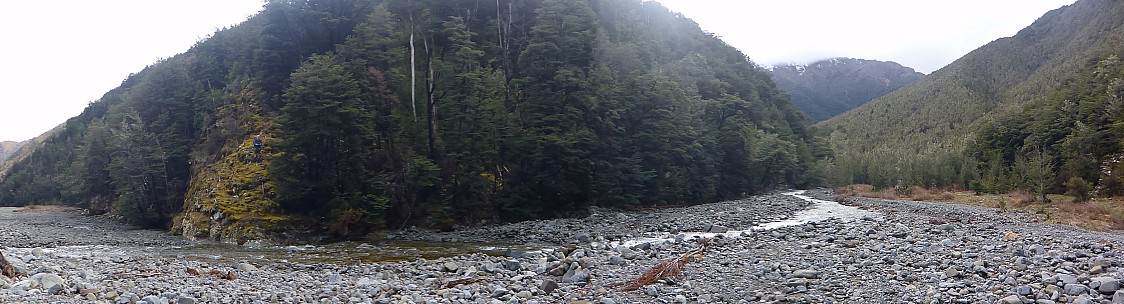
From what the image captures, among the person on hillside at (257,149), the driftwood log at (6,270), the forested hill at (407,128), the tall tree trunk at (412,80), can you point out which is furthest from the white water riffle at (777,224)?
the person on hillside at (257,149)

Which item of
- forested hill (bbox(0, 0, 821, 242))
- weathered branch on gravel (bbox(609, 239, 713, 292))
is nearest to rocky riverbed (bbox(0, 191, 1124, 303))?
weathered branch on gravel (bbox(609, 239, 713, 292))

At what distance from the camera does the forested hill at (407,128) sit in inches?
1102

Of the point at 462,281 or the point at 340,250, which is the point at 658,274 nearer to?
the point at 462,281

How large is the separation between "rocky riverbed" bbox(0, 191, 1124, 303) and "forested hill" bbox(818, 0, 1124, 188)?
135ft

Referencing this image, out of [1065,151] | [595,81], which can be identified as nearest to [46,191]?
[595,81]

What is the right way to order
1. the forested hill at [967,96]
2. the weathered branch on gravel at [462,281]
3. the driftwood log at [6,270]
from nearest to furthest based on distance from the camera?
the driftwood log at [6,270] < the weathered branch on gravel at [462,281] < the forested hill at [967,96]

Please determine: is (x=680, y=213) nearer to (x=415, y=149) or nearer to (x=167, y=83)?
(x=415, y=149)

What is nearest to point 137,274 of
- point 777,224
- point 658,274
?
point 658,274

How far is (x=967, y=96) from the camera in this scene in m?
92.4

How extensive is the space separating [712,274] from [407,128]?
22.0 metres

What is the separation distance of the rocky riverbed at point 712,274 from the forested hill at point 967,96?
135ft

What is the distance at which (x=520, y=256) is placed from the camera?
1752 cm

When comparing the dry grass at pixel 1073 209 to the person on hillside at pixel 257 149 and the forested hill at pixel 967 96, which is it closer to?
the forested hill at pixel 967 96

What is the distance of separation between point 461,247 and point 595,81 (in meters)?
15.9
